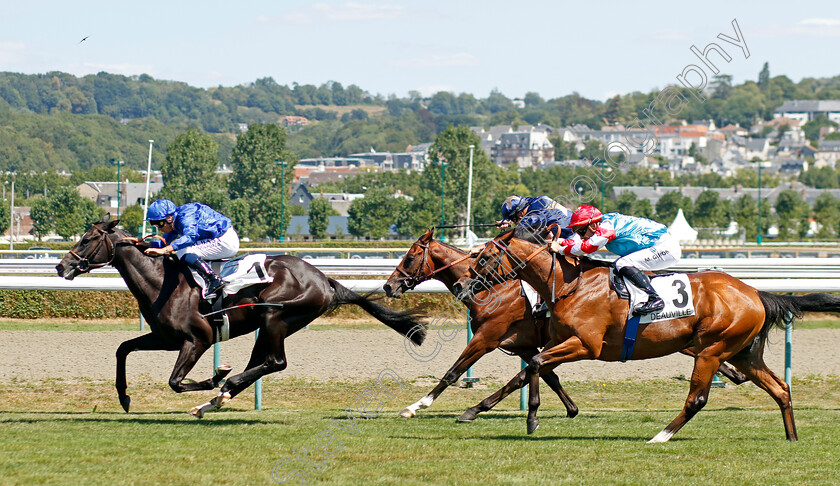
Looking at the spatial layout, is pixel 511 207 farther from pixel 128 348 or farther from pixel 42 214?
pixel 42 214

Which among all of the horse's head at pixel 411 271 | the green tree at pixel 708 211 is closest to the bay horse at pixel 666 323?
the horse's head at pixel 411 271

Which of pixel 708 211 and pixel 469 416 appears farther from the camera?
pixel 708 211

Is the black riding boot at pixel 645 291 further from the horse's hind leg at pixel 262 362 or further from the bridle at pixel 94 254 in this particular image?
the bridle at pixel 94 254

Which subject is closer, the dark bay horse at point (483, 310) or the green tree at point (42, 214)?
the dark bay horse at point (483, 310)

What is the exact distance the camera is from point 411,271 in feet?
23.7

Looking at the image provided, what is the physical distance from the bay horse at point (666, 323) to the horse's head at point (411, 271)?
3.02 ft

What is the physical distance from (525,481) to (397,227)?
2057 inches

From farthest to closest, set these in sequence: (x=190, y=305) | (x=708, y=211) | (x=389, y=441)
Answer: (x=708, y=211)
(x=190, y=305)
(x=389, y=441)

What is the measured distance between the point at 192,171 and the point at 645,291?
5562cm

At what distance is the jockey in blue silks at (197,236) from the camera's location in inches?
268

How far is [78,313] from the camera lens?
13.4 metres

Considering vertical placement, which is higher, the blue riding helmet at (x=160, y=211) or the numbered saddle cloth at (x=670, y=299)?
the blue riding helmet at (x=160, y=211)

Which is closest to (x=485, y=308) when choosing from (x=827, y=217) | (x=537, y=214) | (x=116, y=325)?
(x=537, y=214)

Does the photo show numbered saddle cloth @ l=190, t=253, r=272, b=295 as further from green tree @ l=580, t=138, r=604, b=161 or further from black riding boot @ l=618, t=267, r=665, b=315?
green tree @ l=580, t=138, r=604, b=161
